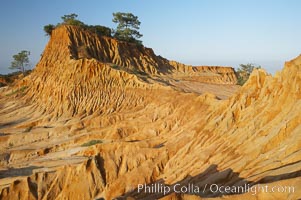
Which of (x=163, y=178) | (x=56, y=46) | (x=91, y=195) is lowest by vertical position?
(x=91, y=195)

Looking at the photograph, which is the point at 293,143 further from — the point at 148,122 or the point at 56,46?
the point at 56,46

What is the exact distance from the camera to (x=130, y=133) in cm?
2422

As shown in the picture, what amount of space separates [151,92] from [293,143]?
797 inches

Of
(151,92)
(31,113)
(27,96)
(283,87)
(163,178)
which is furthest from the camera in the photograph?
(27,96)

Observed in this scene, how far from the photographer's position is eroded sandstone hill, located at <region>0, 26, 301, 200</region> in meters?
10.2

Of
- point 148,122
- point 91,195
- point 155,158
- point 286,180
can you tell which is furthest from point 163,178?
point 148,122

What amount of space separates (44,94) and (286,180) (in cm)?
3483

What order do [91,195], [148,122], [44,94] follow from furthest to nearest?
[44,94], [148,122], [91,195]

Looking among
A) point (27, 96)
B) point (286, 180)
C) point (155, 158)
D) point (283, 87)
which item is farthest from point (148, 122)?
point (27, 96)

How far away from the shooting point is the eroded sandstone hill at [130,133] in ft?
33.5

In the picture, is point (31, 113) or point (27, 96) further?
point (27, 96)

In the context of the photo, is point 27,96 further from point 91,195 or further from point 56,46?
point 91,195

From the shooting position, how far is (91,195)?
51.6 feet

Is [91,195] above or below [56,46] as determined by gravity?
below
